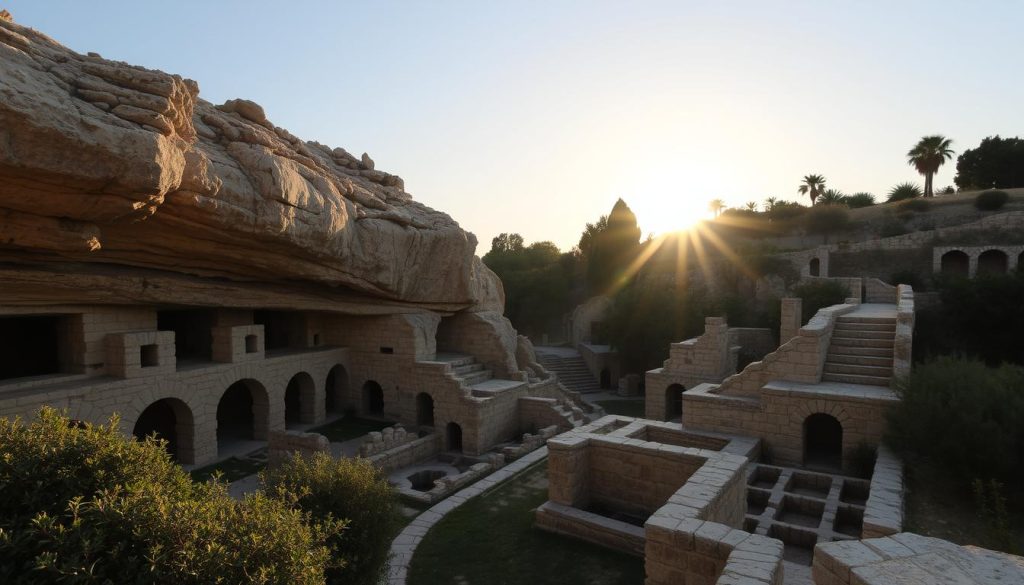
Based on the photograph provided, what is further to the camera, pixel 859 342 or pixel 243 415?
pixel 243 415

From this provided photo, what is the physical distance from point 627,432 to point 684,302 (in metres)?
18.2

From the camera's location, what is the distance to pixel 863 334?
1326cm

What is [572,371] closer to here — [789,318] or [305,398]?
[789,318]

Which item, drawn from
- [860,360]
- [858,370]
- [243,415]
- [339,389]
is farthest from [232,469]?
[860,360]

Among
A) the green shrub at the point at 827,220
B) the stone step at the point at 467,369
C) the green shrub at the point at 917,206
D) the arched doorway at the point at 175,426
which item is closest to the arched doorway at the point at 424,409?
the stone step at the point at 467,369

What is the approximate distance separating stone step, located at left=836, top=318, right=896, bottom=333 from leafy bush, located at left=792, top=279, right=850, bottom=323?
955 centimetres

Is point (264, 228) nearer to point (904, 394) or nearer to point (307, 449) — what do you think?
point (307, 449)

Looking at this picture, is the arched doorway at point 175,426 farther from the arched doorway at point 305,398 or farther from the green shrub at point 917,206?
the green shrub at point 917,206

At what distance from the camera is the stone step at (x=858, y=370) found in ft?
38.4

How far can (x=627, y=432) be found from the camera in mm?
10586

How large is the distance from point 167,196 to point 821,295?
79.2ft

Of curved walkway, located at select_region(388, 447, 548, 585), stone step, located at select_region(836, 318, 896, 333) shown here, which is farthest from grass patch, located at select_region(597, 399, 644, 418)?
stone step, located at select_region(836, 318, 896, 333)

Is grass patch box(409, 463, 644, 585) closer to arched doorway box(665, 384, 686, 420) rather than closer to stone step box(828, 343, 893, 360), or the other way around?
stone step box(828, 343, 893, 360)


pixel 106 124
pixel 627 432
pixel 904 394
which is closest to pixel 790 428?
pixel 904 394
